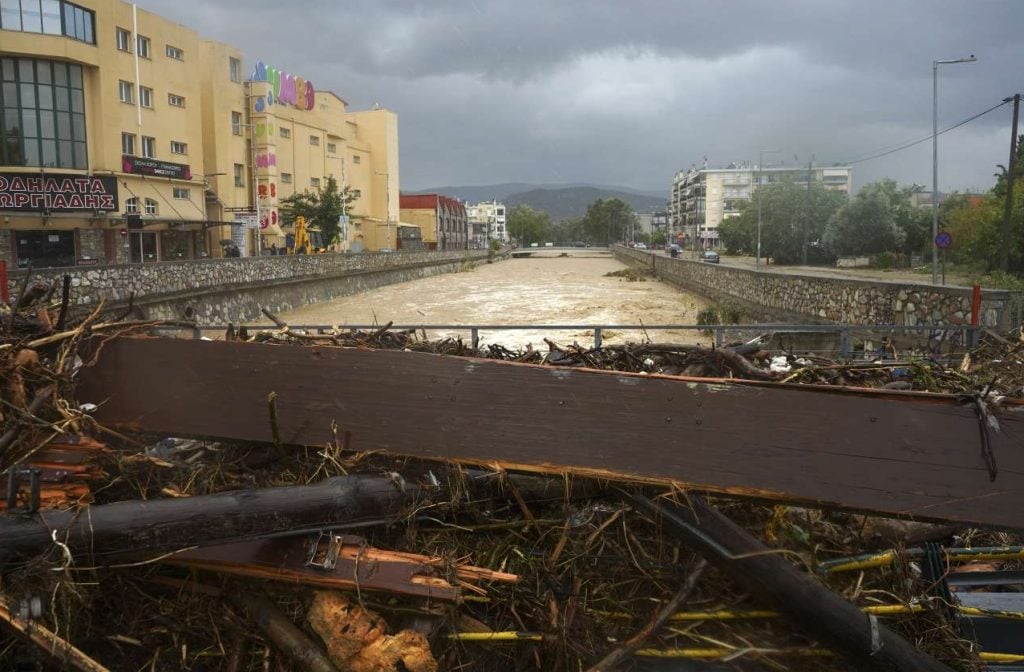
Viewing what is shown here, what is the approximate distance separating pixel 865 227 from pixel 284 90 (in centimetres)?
4155

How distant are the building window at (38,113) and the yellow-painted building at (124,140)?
0.04 m

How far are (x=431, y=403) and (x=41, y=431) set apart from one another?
1384mm

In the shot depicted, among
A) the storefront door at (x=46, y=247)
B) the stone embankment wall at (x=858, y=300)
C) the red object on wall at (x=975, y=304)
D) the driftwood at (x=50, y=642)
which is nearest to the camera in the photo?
the driftwood at (x=50, y=642)

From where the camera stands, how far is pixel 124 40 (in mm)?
35750

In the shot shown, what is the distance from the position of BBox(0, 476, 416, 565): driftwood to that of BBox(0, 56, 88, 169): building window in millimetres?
36132

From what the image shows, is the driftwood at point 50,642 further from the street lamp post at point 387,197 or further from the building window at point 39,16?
the street lamp post at point 387,197

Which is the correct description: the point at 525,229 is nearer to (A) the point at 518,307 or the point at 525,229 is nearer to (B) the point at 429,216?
(B) the point at 429,216

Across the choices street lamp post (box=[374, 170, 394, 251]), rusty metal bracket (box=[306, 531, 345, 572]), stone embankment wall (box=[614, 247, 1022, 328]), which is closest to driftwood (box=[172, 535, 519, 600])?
rusty metal bracket (box=[306, 531, 345, 572])

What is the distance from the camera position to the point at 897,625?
2568mm

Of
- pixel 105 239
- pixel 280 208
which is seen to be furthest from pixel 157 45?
pixel 280 208

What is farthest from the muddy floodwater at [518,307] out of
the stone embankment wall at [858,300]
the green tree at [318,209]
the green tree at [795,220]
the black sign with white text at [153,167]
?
the green tree at [795,220]

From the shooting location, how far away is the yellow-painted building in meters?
31.7

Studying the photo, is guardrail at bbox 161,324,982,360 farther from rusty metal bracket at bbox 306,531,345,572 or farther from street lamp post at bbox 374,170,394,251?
street lamp post at bbox 374,170,394,251

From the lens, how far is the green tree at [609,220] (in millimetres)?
184000
